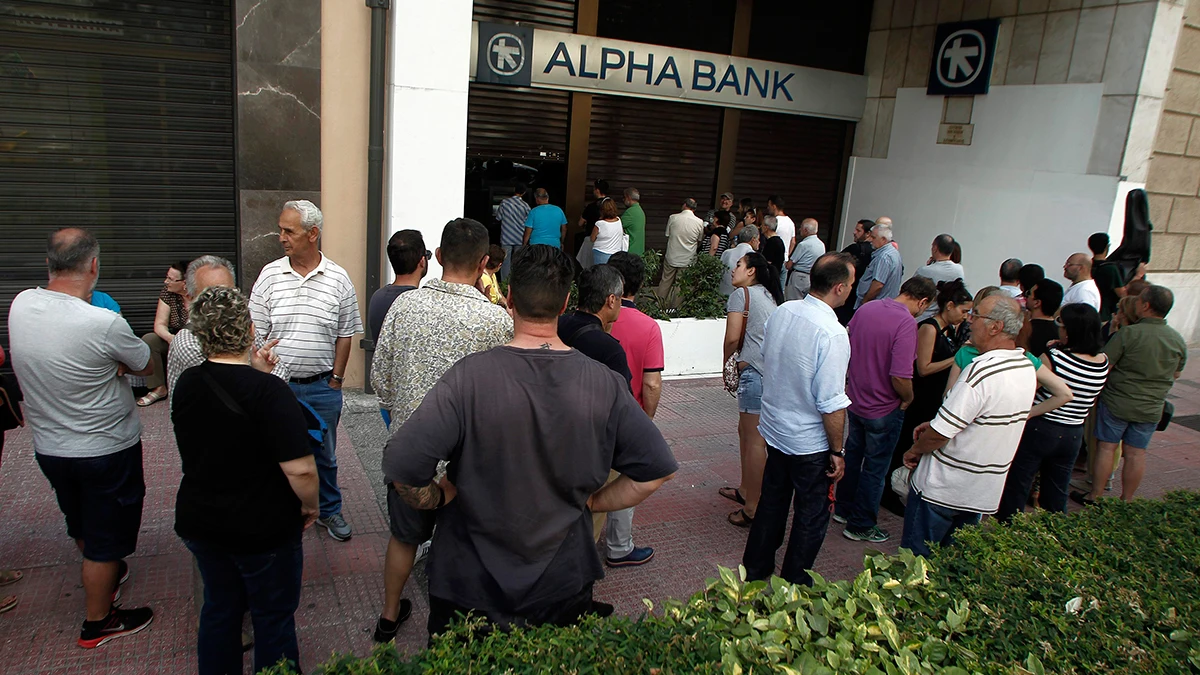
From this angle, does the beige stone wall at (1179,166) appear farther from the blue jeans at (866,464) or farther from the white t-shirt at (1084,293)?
the blue jeans at (866,464)

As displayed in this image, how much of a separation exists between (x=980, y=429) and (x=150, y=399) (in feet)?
20.5

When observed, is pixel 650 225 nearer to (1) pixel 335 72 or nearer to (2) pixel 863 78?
(2) pixel 863 78

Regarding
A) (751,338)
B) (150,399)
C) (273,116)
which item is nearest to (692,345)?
(751,338)

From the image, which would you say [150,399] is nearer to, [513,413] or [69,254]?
[69,254]

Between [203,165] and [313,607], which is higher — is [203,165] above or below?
above

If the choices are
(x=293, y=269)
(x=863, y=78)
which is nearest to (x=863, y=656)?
(x=293, y=269)

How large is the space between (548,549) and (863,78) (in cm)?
1250

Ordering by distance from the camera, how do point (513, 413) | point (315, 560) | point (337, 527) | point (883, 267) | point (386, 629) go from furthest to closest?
1. point (883, 267)
2. point (337, 527)
3. point (315, 560)
4. point (386, 629)
5. point (513, 413)

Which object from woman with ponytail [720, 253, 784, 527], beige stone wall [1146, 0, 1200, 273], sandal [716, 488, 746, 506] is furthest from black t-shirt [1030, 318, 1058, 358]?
beige stone wall [1146, 0, 1200, 273]

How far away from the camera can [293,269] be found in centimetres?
444

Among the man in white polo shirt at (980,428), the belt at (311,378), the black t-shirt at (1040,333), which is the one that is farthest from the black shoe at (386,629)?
the black t-shirt at (1040,333)

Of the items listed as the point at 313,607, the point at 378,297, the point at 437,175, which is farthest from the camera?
the point at 437,175

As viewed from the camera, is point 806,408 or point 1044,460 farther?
point 1044,460

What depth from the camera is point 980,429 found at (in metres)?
4.07
